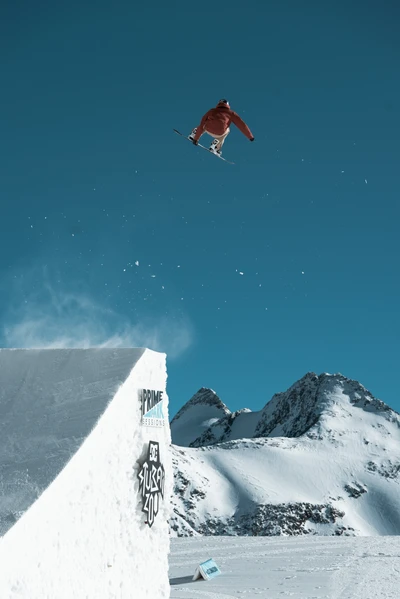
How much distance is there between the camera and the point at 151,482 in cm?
759

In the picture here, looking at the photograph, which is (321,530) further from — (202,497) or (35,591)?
(35,591)

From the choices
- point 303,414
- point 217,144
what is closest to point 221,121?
point 217,144

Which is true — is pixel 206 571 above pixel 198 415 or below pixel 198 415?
below

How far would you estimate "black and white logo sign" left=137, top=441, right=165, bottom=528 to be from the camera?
7.37 metres

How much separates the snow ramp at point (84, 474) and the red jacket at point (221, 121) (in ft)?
18.6

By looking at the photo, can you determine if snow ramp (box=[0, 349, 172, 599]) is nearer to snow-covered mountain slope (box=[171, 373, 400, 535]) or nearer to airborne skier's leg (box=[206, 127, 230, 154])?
airborne skier's leg (box=[206, 127, 230, 154])

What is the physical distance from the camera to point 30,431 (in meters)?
6.49

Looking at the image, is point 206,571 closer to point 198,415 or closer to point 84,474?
point 84,474

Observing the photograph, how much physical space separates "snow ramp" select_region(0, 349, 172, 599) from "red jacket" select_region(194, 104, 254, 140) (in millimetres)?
5673

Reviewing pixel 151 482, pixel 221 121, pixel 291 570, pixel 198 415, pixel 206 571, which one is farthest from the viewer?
pixel 198 415

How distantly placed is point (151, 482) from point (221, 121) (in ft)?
24.3

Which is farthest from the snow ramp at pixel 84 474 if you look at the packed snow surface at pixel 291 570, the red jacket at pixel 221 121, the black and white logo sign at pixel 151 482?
the red jacket at pixel 221 121

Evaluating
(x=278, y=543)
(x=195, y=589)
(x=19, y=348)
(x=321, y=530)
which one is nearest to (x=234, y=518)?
(x=321, y=530)

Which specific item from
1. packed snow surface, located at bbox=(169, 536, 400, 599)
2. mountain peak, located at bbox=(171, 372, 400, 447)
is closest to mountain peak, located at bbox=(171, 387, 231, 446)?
mountain peak, located at bbox=(171, 372, 400, 447)
